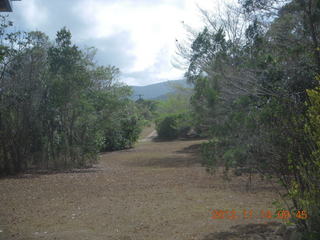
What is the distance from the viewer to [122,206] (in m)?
7.25

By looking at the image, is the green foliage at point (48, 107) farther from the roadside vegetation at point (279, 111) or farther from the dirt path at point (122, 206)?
the roadside vegetation at point (279, 111)

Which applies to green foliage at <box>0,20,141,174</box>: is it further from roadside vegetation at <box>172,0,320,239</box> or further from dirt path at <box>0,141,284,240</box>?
roadside vegetation at <box>172,0,320,239</box>

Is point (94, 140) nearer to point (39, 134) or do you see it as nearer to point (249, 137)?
Answer: point (39, 134)

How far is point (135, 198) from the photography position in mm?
8148

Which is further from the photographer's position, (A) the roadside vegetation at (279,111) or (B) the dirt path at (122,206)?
(B) the dirt path at (122,206)

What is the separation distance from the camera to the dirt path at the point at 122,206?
538 cm

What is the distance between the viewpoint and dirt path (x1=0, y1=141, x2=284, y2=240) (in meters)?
5.38

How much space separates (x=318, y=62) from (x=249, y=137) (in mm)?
1944

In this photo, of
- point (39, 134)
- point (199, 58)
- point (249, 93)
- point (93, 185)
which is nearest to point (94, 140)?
point (39, 134)
